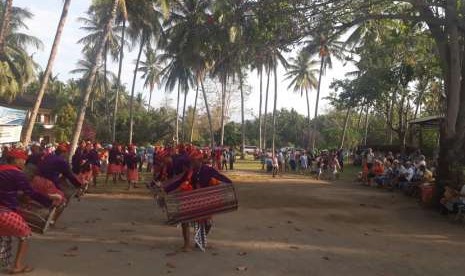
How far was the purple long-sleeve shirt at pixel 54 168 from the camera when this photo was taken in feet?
28.5

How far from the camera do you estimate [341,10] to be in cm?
1429

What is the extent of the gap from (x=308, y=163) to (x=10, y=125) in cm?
1779

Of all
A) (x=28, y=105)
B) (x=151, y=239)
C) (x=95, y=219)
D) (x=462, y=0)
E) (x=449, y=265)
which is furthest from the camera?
(x=28, y=105)

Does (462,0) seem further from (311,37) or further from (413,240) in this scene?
(413,240)

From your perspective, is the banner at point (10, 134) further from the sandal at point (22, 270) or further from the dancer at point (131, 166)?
the sandal at point (22, 270)

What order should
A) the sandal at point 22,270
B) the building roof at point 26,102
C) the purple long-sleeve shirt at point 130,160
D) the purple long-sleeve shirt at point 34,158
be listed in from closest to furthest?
the sandal at point 22,270 < the purple long-sleeve shirt at point 34,158 < the purple long-sleeve shirt at point 130,160 < the building roof at point 26,102

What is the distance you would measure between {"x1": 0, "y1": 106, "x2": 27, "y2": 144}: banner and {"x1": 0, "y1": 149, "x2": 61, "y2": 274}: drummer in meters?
15.6

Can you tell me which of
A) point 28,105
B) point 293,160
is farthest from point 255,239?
point 28,105

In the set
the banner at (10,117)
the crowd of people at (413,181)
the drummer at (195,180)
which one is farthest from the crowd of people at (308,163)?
the drummer at (195,180)

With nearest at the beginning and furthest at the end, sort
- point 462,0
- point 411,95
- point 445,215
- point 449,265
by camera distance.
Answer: point 449,265, point 462,0, point 445,215, point 411,95

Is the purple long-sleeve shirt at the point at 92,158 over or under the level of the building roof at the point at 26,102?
under

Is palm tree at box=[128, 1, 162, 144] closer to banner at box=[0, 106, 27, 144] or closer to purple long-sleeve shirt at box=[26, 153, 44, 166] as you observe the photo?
banner at box=[0, 106, 27, 144]

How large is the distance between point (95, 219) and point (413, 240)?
6.60m

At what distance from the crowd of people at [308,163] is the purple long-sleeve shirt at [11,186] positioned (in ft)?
65.2
